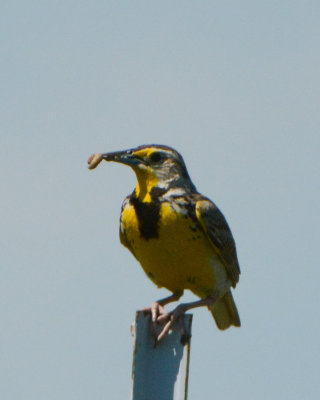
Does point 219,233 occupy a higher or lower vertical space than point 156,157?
lower

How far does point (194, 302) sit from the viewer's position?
32.9ft

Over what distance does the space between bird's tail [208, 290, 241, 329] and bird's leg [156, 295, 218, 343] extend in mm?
830

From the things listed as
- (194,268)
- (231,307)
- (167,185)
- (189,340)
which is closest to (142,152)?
(167,185)

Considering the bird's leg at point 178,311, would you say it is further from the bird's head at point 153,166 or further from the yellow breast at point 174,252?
the bird's head at point 153,166

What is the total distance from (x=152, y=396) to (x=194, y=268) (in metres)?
4.05

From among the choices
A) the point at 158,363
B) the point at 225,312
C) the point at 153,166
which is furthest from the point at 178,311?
the point at 225,312

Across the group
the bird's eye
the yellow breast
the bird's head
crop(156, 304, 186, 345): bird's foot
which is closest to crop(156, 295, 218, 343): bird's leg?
crop(156, 304, 186, 345): bird's foot

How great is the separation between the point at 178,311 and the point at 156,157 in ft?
9.41

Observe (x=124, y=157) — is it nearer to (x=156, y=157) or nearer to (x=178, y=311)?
(x=156, y=157)

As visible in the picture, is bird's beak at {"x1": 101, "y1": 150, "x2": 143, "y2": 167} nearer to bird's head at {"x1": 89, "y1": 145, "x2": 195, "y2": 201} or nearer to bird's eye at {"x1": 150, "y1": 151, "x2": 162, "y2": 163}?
bird's head at {"x1": 89, "y1": 145, "x2": 195, "y2": 201}

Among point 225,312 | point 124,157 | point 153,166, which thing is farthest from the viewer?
point 225,312

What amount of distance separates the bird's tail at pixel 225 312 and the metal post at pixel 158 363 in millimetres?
4433

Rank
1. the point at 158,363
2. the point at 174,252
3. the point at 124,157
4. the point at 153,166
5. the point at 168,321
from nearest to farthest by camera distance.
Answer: the point at 158,363, the point at 168,321, the point at 174,252, the point at 124,157, the point at 153,166

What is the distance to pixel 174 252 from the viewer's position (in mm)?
10180
